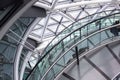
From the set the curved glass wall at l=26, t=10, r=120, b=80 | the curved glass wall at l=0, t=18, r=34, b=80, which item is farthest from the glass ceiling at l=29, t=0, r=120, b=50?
the curved glass wall at l=26, t=10, r=120, b=80

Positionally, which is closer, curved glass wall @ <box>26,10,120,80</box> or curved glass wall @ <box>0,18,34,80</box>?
curved glass wall @ <box>26,10,120,80</box>

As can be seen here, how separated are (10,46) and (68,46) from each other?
721cm

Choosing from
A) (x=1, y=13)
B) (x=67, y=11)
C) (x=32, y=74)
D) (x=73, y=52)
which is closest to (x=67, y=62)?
(x=73, y=52)

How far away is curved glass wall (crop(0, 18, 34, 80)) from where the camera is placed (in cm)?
2228

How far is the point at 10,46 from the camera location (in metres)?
23.8

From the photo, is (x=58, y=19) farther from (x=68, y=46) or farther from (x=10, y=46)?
(x=68, y=46)

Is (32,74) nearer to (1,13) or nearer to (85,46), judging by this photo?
(85,46)

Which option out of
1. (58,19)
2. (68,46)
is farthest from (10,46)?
(68,46)

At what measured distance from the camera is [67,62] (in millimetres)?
17844

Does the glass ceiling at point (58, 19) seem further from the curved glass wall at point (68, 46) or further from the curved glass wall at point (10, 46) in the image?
the curved glass wall at point (68, 46)

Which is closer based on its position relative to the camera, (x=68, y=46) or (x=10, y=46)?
(x=68, y=46)

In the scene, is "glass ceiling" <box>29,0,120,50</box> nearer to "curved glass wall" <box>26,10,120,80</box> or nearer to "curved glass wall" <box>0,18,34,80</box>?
"curved glass wall" <box>0,18,34,80</box>

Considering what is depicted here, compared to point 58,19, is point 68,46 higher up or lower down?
lower down

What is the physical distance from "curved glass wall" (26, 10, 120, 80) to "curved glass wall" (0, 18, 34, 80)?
4843 millimetres
